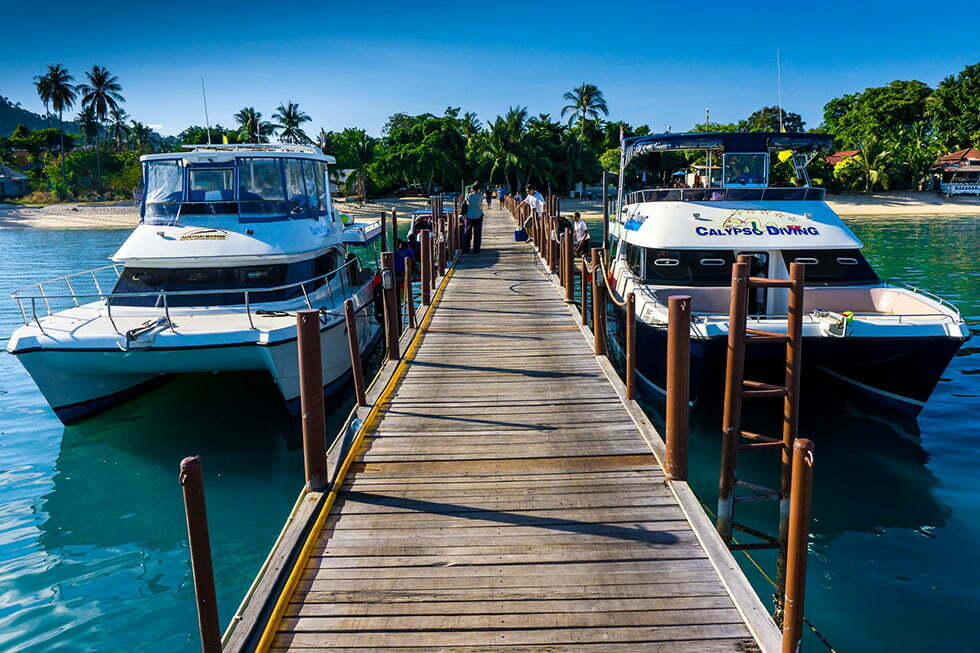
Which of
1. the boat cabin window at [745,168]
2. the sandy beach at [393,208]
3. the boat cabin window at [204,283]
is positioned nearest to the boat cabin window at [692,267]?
the boat cabin window at [745,168]

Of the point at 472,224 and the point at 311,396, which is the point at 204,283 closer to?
the point at 311,396

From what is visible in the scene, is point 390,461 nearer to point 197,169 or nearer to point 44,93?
point 197,169

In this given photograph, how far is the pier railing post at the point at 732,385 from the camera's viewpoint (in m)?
6.36

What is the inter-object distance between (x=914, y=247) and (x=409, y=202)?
41966mm

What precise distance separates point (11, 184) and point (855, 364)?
93.2 meters

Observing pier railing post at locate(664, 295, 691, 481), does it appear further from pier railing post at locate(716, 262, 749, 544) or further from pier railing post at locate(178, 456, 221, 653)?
pier railing post at locate(178, 456, 221, 653)

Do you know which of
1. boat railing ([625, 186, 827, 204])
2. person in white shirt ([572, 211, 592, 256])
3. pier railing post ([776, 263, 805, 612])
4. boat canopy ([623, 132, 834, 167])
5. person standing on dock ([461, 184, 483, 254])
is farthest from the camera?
person standing on dock ([461, 184, 483, 254])

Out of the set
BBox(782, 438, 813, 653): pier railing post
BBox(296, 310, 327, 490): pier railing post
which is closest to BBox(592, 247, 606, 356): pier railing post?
BBox(296, 310, 327, 490): pier railing post

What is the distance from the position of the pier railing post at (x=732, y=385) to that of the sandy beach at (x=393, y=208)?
50.4m

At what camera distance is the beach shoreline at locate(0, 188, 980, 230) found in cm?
5803

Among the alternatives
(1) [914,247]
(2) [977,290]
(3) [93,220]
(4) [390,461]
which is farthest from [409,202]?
(4) [390,461]

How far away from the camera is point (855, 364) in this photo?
8945 millimetres

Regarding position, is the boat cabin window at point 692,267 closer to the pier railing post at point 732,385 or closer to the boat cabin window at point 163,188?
the pier railing post at point 732,385

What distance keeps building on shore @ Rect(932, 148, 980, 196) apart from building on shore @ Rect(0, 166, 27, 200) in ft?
322
